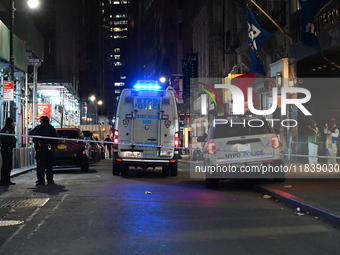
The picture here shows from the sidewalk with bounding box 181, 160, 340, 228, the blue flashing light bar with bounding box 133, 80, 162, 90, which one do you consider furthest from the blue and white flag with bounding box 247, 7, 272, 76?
the sidewalk with bounding box 181, 160, 340, 228

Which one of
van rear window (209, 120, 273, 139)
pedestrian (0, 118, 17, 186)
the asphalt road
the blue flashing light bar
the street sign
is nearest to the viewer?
the asphalt road

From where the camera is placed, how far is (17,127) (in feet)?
76.8

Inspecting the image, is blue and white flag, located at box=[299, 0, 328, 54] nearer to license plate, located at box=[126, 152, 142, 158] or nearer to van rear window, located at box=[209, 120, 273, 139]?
van rear window, located at box=[209, 120, 273, 139]

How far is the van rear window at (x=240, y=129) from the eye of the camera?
41.9ft

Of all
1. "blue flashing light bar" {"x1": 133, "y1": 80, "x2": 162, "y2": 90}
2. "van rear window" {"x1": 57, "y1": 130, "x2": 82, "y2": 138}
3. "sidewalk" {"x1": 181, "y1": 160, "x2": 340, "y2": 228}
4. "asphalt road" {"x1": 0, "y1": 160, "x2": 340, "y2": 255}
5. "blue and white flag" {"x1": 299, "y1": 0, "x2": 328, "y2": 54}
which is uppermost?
"blue and white flag" {"x1": 299, "y1": 0, "x2": 328, "y2": 54}

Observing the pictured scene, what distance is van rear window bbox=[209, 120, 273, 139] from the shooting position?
12.8 meters

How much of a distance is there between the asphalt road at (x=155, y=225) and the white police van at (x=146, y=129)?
466 cm

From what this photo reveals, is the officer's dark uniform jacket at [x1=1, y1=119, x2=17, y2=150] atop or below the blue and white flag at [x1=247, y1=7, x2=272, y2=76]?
below

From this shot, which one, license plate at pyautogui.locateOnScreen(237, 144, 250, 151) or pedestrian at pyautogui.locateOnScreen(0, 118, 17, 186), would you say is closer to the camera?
license plate at pyautogui.locateOnScreen(237, 144, 250, 151)

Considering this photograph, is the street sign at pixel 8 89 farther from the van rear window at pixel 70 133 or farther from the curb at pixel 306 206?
the curb at pixel 306 206

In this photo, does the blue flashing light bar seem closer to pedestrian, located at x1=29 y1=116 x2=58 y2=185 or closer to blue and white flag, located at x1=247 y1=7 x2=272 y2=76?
pedestrian, located at x1=29 y1=116 x2=58 y2=185

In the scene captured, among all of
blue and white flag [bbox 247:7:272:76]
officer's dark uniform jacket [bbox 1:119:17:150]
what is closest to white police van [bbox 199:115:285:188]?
officer's dark uniform jacket [bbox 1:119:17:150]

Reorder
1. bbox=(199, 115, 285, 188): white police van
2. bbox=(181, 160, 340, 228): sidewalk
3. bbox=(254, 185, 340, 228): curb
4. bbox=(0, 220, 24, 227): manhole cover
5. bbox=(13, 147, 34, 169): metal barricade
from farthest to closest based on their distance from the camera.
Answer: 1. bbox=(13, 147, 34, 169): metal barricade
2. bbox=(199, 115, 285, 188): white police van
3. bbox=(181, 160, 340, 228): sidewalk
4. bbox=(254, 185, 340, 228): curb
5. bbox=(0, 220, 24, 227): manhole cover

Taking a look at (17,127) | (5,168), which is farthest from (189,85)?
(5,168)
